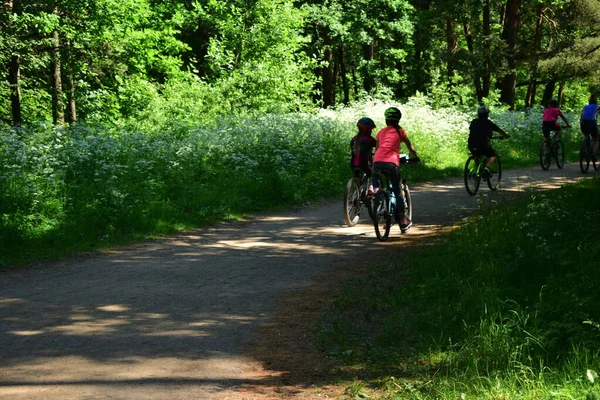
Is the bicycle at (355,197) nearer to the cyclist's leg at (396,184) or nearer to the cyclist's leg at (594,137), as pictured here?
the cyclist's leg at (396,184)

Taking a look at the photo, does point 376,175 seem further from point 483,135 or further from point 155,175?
point 483,135

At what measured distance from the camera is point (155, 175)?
1479 centimetres

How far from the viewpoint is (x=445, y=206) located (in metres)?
15.0

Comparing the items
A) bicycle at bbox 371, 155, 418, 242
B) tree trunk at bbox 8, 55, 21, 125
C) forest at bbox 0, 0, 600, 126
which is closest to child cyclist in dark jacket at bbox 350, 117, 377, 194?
bicycle at bbox 371, 155, 418, 242

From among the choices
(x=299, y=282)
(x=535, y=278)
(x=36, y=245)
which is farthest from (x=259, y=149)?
(x=535, y=278)

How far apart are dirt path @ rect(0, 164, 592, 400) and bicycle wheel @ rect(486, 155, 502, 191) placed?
382cm

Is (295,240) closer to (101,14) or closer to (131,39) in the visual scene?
(101,14)

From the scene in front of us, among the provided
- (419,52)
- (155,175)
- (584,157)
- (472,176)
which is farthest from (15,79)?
(419,52)

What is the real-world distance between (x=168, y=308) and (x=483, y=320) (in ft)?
10.6

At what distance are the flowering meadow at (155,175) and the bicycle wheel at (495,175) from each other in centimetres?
320

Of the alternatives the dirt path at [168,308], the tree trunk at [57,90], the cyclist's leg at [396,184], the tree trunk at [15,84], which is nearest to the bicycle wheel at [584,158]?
the dirt path at [168,308]

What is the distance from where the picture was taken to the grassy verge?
4.89 metres

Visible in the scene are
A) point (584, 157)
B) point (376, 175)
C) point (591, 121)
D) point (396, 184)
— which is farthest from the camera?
point (584, 157)

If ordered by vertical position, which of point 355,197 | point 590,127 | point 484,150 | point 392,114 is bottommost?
point 355,197
